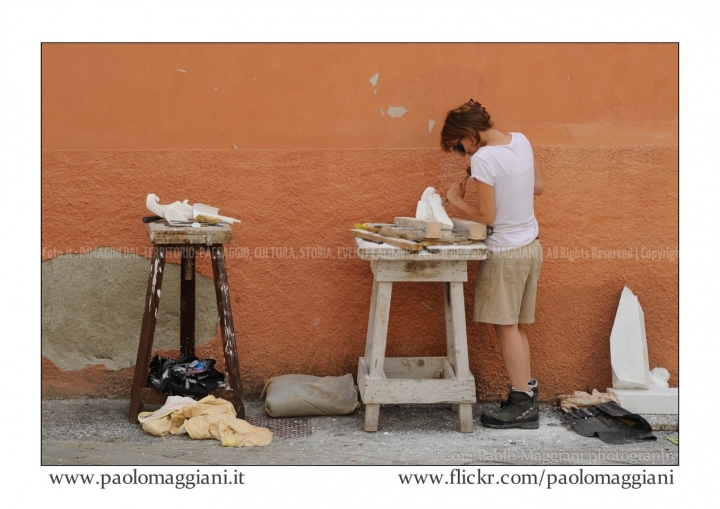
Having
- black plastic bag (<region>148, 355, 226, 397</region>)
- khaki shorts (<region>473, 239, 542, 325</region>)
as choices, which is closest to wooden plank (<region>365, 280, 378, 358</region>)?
khaki shorts (<region>473, 239, 542, 325</region>)

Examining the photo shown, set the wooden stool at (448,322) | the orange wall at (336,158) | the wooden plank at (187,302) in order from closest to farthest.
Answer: the wooden stool at (448,322), the wooden plank at (187,302), the orange wall at (336,158)

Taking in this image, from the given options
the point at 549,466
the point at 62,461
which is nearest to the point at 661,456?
the point at 549,466

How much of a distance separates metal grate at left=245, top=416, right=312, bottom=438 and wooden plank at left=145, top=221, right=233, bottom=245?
1.10 m

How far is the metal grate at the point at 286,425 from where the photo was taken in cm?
481

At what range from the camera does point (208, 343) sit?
17.7ft

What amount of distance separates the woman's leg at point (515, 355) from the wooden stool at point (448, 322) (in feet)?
0.86

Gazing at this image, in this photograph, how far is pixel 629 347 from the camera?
524 centimetres

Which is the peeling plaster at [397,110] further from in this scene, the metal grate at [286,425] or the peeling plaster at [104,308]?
the metal grate at [286,425]

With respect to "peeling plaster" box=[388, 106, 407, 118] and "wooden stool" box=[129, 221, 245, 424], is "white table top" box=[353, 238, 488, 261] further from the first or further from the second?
"peeling plaster" box=[388, 106, 407, 118]

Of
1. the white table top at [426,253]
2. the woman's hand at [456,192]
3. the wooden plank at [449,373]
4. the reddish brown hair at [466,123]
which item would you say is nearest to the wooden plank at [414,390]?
the wooden plank at [449,373]

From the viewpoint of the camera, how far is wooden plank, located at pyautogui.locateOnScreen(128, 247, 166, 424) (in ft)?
15.5
